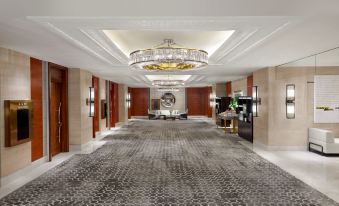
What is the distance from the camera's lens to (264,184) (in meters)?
5.07

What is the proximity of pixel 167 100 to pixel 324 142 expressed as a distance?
61.6 feet

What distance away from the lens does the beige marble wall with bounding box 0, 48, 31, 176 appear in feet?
17.2

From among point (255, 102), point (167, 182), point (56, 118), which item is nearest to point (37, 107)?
point (56, 118)

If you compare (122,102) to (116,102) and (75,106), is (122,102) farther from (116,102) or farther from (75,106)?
(75,106)

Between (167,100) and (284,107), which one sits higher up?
(167,100)

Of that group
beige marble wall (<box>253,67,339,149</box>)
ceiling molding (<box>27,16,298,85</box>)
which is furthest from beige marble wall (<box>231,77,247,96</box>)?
ceiling molding (<box>27,16,298,85</box>)

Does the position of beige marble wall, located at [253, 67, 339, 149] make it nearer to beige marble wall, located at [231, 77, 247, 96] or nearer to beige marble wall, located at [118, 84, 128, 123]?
beige marble wall, located at [231, 77, 247, 96]

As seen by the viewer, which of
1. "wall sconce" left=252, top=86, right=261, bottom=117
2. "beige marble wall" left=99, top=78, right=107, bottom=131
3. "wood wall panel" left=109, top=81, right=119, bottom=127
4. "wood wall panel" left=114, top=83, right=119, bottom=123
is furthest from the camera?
"wood wall panel" left=114, top=83, right=119, bottom=123

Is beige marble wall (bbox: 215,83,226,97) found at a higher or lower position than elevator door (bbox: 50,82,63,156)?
higher

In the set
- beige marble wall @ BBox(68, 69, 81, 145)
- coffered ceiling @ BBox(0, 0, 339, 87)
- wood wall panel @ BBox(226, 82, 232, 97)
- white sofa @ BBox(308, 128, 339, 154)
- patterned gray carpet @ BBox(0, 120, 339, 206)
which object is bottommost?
patterned gray carpet @ BBox(0, 120, 339, 206)

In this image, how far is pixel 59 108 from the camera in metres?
8.52

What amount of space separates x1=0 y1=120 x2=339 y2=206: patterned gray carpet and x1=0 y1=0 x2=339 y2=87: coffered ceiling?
2.70m

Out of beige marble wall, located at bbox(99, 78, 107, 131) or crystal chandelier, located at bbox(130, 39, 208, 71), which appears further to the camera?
beige marble wall, located at bbox(99, 78, 107, 131)

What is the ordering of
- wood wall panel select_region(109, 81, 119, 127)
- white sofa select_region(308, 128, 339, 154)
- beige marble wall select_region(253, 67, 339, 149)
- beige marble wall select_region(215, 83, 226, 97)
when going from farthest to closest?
beige marble wall select_region(215, 83, 226, 97) → wood wall panel select_region(109, 81, 119, 127) → beige marble wall select_region(253, 67, 339, 149) → white sofa select_region(308, 128, 339, 154)
